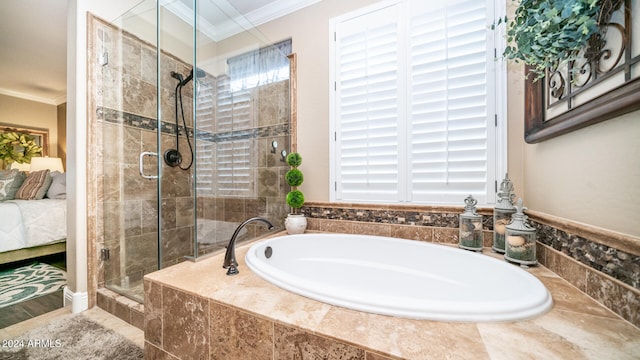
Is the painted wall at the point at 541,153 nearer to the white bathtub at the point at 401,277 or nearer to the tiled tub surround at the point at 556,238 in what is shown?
the tiled tub surround at the point at 556,238

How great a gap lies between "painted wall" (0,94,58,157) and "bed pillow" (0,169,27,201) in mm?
1796

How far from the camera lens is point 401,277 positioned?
4.81 ft

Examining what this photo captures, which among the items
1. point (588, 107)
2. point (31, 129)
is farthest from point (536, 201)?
point (31, 129)

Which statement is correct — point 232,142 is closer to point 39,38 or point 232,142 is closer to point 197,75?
point 197,75

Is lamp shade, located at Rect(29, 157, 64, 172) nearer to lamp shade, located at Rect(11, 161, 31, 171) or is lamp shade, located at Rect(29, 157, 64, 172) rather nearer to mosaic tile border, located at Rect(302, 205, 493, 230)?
lamp shade, located at Rect(11, 161, 31, 171)

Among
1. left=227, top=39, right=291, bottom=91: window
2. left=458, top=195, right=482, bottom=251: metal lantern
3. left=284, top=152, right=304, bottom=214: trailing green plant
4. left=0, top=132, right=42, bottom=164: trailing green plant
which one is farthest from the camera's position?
left=0, top=132, right=42, bottom=164: trailing green plant

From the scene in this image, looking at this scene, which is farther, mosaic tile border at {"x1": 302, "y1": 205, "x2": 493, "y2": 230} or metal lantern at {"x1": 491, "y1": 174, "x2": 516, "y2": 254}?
mosaic tile border at {"x1": 302, "y1": 205, "x2": 493, "y2": 230}

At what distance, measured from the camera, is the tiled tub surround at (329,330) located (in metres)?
0.58

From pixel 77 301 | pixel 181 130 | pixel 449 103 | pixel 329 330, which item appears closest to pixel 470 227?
pixel 449 103

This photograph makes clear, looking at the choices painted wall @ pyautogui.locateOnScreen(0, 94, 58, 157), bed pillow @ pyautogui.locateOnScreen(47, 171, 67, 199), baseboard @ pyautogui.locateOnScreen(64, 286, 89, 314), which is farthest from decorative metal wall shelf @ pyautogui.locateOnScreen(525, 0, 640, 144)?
painted wall @ pyautogui.locateOnScreen(0, 94, 58, 157)

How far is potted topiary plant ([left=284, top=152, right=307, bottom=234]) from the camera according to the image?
183 centimetres

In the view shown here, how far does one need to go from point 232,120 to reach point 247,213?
84cm

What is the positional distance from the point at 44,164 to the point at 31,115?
1.22 m

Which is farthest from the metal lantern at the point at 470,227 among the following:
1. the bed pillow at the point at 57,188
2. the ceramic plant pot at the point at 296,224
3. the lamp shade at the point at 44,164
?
the lamp shade at the point at 44,164
